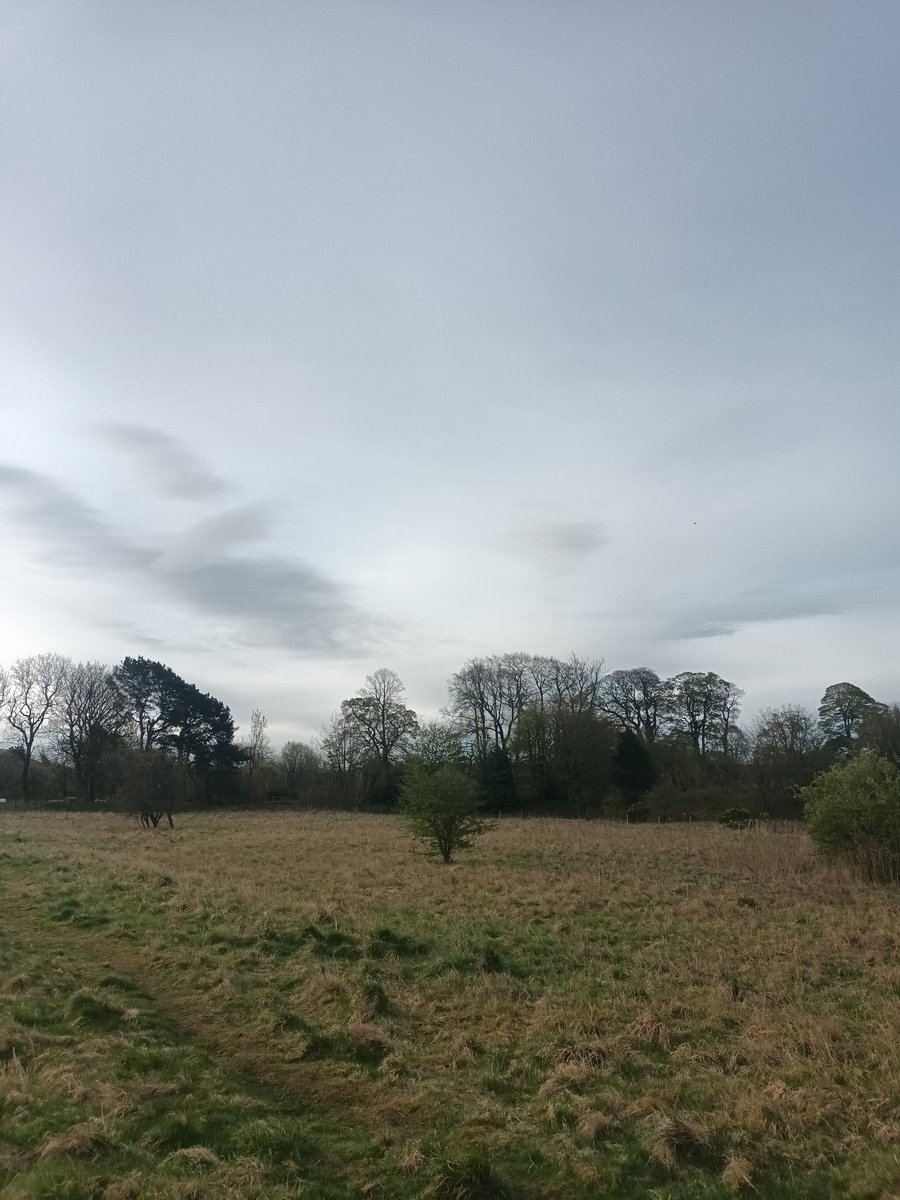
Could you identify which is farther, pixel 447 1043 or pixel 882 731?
pixel 882 731

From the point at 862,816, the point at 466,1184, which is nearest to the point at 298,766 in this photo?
the point at 862,816

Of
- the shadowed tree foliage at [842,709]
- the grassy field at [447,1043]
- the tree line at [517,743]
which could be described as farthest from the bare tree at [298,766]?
the grassy field at [447,1043]

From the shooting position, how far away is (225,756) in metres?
62.8

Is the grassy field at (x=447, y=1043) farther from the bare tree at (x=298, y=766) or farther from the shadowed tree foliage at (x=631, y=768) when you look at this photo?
the bare tree at (x=298, y=766)

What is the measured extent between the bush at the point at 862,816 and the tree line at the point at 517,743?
92.0 ft

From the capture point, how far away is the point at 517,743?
195 ft

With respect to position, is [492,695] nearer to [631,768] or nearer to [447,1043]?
[631,768]

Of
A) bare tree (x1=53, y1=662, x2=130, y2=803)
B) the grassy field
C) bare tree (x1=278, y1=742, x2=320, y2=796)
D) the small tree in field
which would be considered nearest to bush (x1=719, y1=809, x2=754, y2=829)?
the small tree in field

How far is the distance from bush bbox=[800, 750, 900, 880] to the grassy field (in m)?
3.37

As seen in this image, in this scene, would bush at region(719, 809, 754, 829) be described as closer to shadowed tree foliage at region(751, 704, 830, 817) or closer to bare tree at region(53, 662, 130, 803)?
shadowed tree foliage at region(751, 704, 830, 817)

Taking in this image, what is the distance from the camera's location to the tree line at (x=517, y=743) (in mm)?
52844

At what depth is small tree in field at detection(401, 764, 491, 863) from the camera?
75.6 feet

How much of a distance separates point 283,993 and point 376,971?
1.33 metres

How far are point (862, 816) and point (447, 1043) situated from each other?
15.1 m
